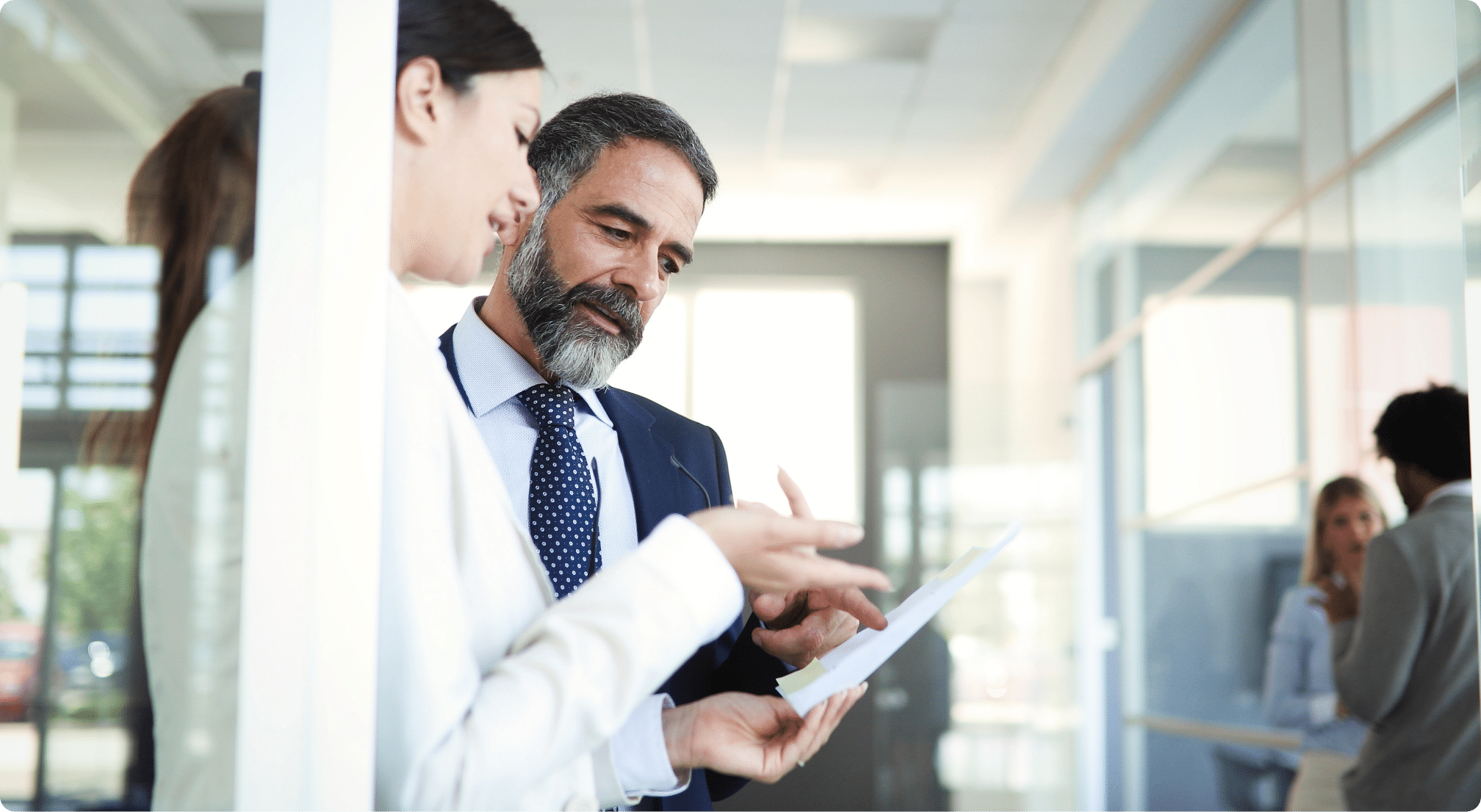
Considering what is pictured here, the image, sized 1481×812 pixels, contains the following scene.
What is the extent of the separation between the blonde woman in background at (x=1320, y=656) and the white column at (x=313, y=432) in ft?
8.60

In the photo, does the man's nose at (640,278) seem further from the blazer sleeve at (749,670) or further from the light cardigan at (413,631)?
the light cardigan at (413,631)

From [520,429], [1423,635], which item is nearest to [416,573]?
[520,429]

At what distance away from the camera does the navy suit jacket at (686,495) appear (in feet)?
4.45

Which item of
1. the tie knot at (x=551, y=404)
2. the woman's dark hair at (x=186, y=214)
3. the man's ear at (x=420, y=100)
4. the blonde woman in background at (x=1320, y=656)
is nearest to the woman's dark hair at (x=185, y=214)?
the woman's dark hair at (x=186, y=214)

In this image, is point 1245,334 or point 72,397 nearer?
point 72,397

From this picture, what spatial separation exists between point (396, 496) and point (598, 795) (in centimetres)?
32

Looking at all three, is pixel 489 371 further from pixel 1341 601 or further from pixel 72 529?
pixel 1341 601

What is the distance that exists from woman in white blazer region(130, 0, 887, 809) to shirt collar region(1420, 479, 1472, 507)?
184cm

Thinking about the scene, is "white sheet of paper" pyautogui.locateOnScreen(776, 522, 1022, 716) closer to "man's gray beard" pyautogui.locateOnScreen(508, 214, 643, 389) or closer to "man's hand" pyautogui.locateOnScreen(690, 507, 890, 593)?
"man's hand" pyautogui.locateOnScreen(690, 507, 890, 593)

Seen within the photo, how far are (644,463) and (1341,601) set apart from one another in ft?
7.56

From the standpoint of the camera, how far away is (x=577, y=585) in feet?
4.08

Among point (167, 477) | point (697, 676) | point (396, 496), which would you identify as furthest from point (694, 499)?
point (167, 477)

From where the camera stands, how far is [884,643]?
2.93ft

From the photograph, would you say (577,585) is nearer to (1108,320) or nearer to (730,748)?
(730,748)
